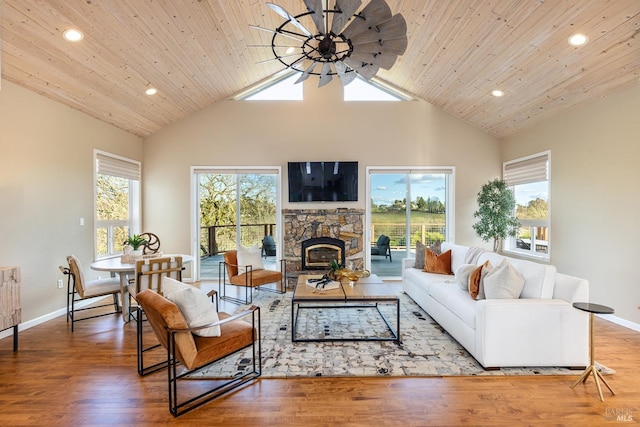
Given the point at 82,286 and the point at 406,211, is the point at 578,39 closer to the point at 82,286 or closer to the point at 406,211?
the point at 406,211

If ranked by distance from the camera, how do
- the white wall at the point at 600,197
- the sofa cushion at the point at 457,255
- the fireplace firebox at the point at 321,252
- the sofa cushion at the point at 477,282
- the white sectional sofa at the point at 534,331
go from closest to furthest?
the white sectional sofa at the point at 534,331 → the sofa cushion at the point at 477,282 → the white wall at the point at 600,197 → the sofa cushion at the point at 457,255 → the fireplace firebox at the point at 321,252

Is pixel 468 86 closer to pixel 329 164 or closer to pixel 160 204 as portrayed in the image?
→ pixel 329 164

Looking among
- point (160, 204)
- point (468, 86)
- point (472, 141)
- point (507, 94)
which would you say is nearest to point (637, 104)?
point (507, 94)

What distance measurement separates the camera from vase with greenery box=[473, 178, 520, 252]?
5.12 metres

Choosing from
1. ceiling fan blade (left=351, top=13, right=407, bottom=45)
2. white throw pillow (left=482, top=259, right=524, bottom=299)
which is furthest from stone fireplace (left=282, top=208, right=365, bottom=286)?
ceiling fan blade (left=351, top=13, right=407, bottom=45)

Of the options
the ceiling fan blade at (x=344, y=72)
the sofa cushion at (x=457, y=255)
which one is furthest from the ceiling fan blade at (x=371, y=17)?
the sofa cushion at (x=457, y=255)

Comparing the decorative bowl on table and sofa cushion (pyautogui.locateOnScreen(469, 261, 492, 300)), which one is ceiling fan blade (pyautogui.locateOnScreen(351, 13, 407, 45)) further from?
the decorative bowl on table

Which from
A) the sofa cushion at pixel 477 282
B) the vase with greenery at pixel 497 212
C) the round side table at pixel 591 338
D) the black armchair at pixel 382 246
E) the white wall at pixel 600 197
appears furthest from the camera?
the black armchair at pixel 382 246

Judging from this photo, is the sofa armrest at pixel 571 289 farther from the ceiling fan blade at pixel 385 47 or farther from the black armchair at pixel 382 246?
the black armchair at pixel 382 246

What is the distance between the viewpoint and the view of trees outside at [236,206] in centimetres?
593

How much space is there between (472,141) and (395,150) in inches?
58.8

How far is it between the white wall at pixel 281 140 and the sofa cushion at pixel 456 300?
2.49 metres

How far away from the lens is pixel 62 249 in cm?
406

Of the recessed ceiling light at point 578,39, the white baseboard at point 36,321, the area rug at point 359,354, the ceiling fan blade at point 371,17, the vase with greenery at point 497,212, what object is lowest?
the area rug at point 359,354
